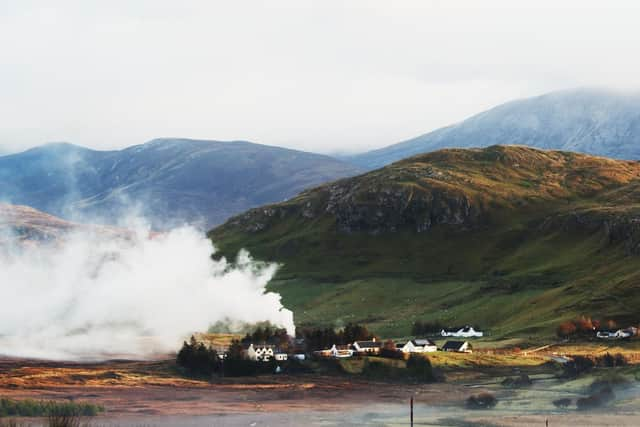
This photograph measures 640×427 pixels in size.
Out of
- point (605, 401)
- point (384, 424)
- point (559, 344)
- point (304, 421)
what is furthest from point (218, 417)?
point (559, 344)

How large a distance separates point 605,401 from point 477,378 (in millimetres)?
28202

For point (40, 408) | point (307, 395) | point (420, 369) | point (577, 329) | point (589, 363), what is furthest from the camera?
point (577, 329)

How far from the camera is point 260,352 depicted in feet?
530

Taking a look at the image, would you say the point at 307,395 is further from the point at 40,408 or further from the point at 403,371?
the point at 40,408

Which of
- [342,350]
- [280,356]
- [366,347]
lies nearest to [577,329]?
[366,347]

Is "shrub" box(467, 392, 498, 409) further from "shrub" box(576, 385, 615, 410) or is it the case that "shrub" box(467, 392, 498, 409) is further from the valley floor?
"shrub" box(576, 385, 615, 410)

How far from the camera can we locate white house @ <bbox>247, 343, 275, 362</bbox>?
156375 millimetres

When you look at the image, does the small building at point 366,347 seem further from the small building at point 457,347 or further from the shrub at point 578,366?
the shrub at point 578,366

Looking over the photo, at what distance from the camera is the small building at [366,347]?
16000 centimetres

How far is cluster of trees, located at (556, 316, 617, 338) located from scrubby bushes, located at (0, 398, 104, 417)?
311 feet

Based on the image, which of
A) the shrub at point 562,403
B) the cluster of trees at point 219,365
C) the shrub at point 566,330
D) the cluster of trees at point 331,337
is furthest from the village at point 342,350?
the shrub at point 562,403

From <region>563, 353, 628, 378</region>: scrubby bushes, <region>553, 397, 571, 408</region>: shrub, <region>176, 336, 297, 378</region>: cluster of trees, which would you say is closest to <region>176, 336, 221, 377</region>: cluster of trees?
<region>176, 336, 297, 378</region>: cluster of trees

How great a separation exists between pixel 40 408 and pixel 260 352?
177 ft

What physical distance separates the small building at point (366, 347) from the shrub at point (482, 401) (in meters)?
38.3
